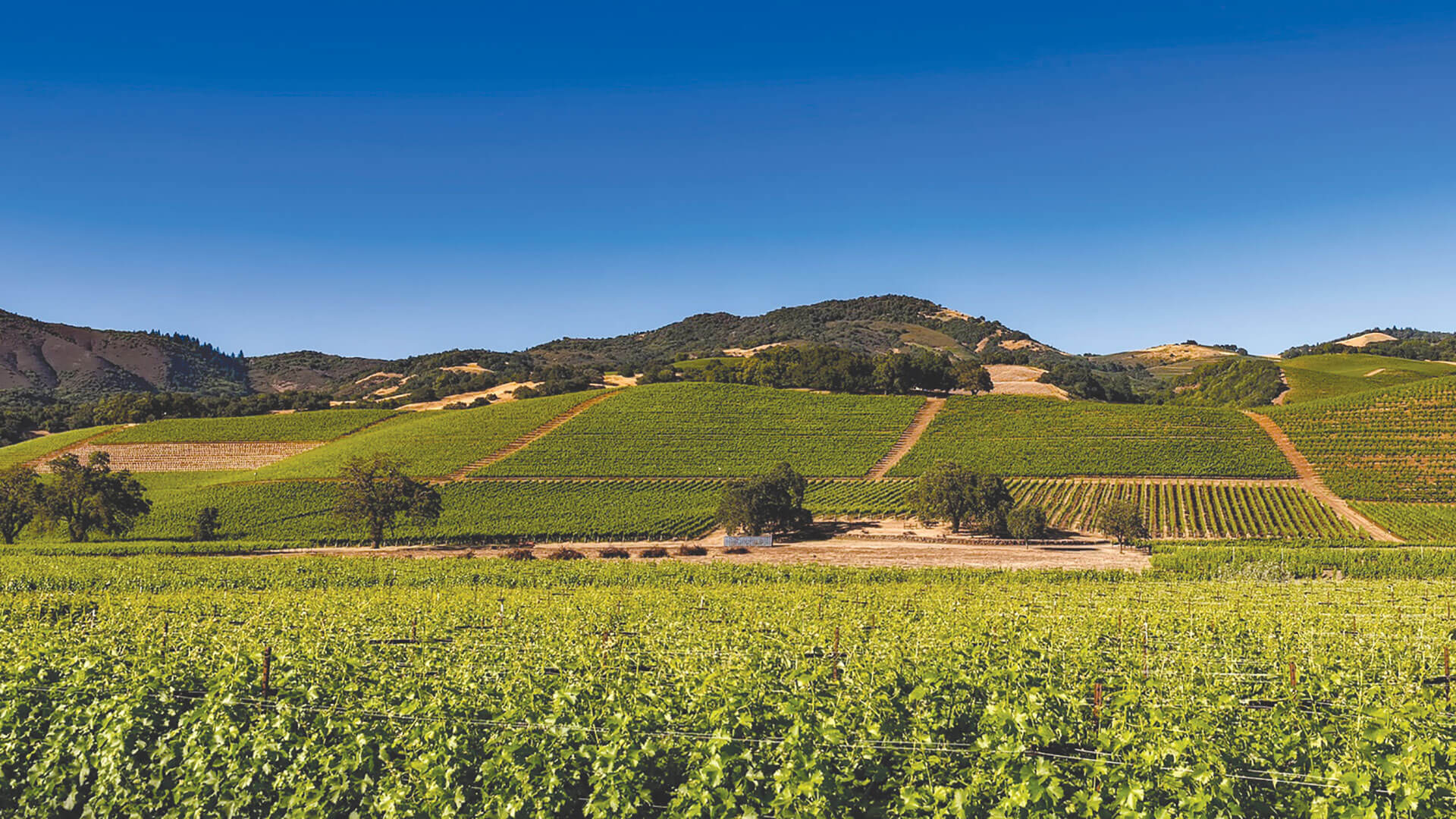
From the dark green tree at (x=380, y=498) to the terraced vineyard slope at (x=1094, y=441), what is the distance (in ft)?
169

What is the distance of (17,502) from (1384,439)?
434 ft

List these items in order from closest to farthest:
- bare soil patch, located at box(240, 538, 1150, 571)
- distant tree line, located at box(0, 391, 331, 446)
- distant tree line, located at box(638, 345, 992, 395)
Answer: bare soil patch, located at box(240, 538, 1150, 571) → distant tree line, located at box(0, 391, 331, 446) → distant tree line, located at box(638, 345, 992, 395)

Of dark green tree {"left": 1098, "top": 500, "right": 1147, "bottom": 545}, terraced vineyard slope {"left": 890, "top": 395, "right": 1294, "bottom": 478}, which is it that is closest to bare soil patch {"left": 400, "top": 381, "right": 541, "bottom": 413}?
terraced vineyard slope {"left": 890, "top": 395, "right": 1294, "bottom": 478}

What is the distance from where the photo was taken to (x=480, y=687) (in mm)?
10219

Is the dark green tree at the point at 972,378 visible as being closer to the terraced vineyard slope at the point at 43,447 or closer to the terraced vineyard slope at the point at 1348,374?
the terraced vineyard slope at the point at 1348,374

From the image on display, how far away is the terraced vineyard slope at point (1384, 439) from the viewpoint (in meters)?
72.3

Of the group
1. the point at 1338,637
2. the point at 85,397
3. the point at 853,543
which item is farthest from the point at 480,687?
the point at 85,397

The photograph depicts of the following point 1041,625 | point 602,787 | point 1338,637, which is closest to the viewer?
point 602,787

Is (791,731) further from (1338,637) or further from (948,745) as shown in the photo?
(1338,637)

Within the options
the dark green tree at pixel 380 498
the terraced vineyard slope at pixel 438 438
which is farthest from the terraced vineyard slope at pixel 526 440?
the dark green tree at pixel 380 498

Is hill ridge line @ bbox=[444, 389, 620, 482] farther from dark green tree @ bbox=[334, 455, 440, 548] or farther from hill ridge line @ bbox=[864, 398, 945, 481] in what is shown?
hill ridge line @ bbox=[864, 398, 945, 481]

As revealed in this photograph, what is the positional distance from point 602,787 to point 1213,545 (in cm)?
5575

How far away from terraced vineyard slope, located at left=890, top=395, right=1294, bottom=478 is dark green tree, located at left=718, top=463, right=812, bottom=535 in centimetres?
2538

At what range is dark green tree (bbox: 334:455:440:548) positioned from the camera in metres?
60.1
